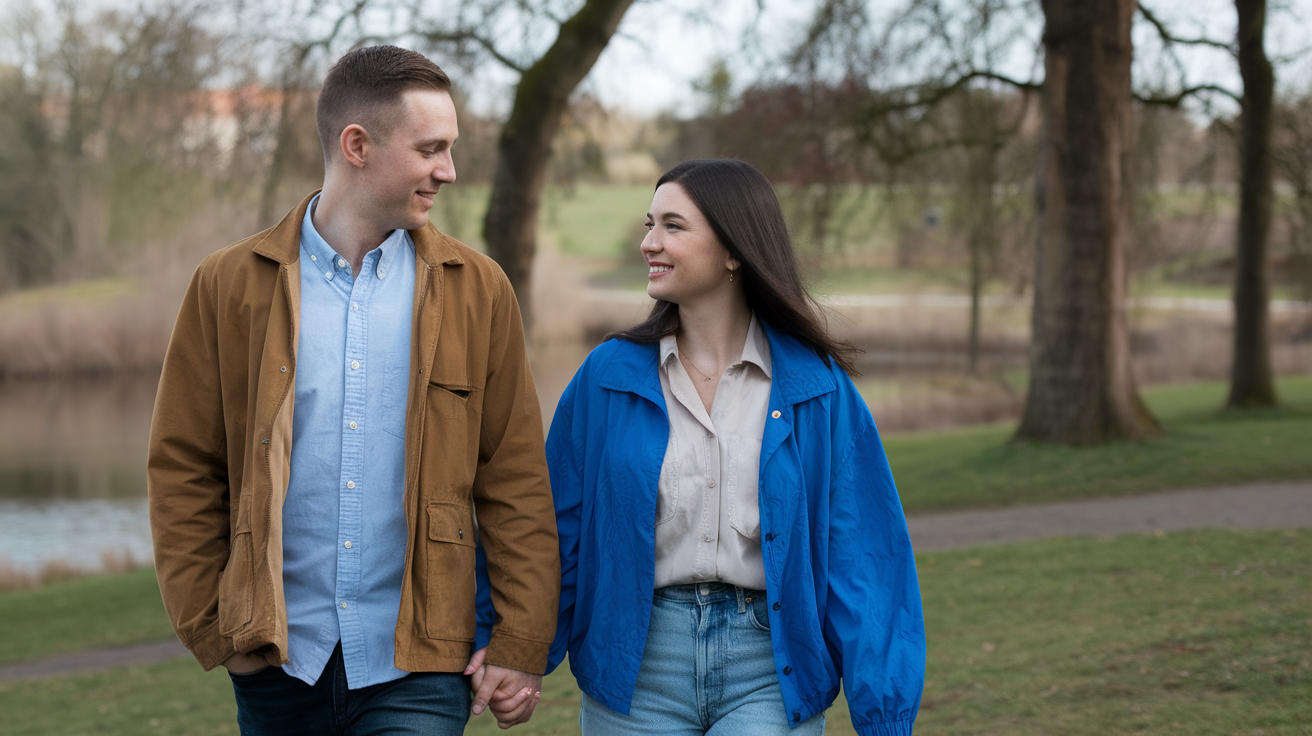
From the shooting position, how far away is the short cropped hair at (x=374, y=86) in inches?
101

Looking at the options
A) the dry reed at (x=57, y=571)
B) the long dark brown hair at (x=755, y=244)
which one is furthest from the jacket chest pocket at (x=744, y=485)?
the dry reed at (x=57, y=571)

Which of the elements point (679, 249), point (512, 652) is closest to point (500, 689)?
point (512, 652)

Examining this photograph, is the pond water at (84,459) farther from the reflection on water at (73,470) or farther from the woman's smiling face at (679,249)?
the woman's smiling face at (679,249)

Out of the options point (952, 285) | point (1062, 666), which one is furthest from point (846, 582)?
point (952, 285)

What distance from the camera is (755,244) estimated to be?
2900 mm

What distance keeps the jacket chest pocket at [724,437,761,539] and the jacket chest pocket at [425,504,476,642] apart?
61cm

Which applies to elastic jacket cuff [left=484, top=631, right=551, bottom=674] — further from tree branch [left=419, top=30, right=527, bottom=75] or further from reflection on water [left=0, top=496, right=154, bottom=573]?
reflection on water [left=0, top=496, right=154, bottom=573]

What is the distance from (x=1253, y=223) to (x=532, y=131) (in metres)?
10.6

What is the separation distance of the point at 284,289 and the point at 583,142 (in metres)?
11.7

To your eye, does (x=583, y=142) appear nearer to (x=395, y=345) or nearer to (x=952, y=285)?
(x=395, y=345)

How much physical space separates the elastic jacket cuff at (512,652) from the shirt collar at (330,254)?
34.9 inches

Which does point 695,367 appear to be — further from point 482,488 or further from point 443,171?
point 443,171

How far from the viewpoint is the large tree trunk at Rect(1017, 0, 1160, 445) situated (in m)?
12.3

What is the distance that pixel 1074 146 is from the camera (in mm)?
12328
